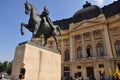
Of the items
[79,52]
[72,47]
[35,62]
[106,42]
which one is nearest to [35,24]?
[35,62]

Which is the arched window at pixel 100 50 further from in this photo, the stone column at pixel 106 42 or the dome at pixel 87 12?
the dome at pixel 87 12

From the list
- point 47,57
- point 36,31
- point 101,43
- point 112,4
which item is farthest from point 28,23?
point 112,4

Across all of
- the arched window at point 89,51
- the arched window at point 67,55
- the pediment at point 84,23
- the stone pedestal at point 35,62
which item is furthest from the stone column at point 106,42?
the stone pedestal at point 35,62

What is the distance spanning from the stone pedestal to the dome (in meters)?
25.0

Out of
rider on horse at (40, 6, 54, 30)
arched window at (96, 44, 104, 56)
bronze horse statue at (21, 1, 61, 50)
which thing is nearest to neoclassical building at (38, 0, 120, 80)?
arched window at (96, 44, 104, 56)

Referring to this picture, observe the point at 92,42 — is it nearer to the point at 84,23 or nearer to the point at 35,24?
the point at 84,23

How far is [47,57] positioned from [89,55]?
22.8 metres

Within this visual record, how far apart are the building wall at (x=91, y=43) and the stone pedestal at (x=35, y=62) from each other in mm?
19597

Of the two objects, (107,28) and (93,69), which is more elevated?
(107,28)

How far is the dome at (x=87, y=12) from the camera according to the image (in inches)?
1180

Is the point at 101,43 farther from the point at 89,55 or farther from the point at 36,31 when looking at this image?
the point at 36,31

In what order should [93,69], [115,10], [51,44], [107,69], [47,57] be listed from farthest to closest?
[51,44] < [115,10] < [93,69] < [107,69] < [47,57]

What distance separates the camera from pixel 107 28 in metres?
27.0

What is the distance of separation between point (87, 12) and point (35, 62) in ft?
89.5
